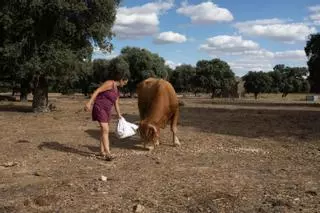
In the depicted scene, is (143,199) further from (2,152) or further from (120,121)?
(2,152)

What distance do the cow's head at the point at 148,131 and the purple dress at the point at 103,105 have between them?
1.06 metres

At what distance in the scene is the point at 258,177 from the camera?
8.34 m

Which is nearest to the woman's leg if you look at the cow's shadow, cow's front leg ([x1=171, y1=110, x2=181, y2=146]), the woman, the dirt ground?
the woman

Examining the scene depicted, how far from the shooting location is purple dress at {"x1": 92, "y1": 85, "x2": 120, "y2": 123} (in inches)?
409

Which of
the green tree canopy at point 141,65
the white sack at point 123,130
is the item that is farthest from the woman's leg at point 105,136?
the green tree canopy at point 141,65

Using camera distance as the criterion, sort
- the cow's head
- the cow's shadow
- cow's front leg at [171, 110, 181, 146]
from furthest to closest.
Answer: cow's front leg at [171, 110, 181, 146], the cow's shadow, the cow's head

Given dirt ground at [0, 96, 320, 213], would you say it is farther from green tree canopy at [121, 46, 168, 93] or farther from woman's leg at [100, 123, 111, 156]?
green tree canopy at [121, 46, 168, 93]

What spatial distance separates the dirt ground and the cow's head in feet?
1.02

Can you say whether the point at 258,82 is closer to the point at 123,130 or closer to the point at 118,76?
the point at 123,130

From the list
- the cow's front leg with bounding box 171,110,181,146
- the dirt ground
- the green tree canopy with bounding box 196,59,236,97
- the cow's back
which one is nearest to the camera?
the dirt ground

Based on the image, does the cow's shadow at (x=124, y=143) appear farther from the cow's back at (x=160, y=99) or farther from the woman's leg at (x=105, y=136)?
the woman's leg at (x=105, y=136)

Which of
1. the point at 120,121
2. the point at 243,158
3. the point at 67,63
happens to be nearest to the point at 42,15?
the point at 67,63

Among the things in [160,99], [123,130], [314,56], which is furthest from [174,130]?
[314,56]

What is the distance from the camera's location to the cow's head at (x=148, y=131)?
1120cm
